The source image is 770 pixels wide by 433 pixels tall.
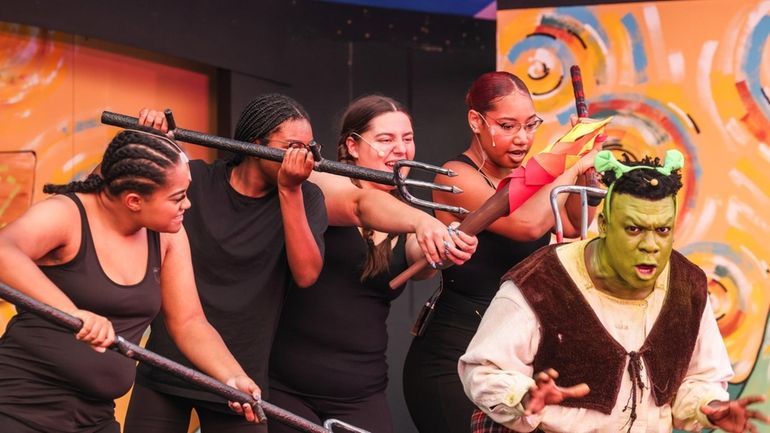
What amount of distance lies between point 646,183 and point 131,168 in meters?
1.25

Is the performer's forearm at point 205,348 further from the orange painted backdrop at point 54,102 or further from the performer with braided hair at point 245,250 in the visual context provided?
the orange painted backdrop at point 54,102

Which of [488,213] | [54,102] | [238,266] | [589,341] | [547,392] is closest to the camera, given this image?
[547,392]

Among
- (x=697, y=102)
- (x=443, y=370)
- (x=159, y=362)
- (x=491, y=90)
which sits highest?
(x=697, y=102)

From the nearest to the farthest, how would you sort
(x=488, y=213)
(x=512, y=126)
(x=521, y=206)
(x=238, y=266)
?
(x=488, y=213) → (x=238, y=266) → (x=521, y=206) → (x=512, y=126)

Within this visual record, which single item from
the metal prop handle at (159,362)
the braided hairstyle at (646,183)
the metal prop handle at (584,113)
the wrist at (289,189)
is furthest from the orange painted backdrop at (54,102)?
the braided hairstyle at (646,183)

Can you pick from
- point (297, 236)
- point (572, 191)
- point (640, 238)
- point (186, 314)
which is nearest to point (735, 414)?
point (640, 238)

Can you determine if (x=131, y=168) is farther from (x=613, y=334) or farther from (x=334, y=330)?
(x=613, y=334)

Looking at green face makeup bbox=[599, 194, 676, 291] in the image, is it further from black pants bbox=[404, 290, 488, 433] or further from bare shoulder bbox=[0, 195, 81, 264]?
bare shoulder bbox=[0, 195, 81, 264]

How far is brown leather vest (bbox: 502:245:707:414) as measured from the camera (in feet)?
11.0

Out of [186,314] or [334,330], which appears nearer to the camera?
[186,314]

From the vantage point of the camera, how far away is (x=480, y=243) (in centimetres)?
429

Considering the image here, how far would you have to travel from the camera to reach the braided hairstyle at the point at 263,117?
156 inches

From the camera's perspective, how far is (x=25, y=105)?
536cm

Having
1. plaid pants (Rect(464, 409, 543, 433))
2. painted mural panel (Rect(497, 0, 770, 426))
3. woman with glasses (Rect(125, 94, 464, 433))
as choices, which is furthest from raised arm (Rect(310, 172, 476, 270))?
painted mural panel (Rect(497, 0, 770, 426))
